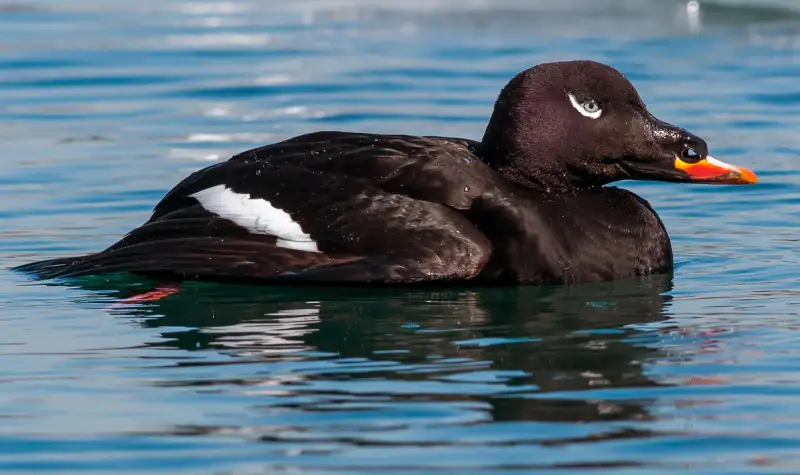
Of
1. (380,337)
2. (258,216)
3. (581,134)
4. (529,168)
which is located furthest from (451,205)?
(380,337)

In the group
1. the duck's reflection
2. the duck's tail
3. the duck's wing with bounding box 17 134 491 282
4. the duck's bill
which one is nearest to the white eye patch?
the duck's bill

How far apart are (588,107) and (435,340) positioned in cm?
171

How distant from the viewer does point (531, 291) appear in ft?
23.7

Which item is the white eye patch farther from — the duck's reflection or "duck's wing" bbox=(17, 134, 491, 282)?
the duck's reflection

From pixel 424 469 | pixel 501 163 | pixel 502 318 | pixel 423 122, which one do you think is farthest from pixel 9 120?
pixel 424 469

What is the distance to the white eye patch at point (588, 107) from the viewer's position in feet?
24.8

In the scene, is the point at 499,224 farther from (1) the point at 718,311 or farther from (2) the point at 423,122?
(2) the point at 423,122

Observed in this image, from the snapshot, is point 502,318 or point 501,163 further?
point 501,163

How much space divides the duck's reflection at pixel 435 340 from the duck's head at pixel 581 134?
0.57 m

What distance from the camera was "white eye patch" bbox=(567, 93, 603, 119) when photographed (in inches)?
298

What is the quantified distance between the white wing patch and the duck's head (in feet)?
3.28

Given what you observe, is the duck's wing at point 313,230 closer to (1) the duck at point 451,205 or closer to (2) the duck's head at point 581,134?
(1) the duck at point 451,205

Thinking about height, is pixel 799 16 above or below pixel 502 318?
above

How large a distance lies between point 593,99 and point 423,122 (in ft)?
15.3
